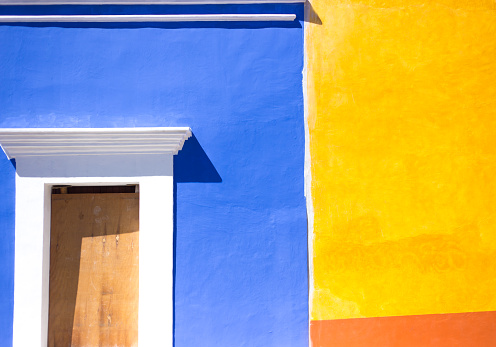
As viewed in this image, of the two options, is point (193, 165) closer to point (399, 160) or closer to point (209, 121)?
point (209, 121)

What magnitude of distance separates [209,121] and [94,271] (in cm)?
159

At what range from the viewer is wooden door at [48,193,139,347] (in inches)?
163

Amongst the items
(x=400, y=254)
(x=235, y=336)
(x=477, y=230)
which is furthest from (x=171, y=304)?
(x=477, y=230)

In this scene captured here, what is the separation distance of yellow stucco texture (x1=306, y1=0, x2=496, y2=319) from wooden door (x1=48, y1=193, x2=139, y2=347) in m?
1.55

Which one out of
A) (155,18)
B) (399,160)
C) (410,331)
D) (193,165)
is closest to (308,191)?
(399,160)

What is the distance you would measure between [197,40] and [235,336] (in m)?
2.46

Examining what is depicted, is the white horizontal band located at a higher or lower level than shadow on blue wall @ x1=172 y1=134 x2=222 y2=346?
higher

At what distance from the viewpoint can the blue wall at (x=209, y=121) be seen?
4043 mm

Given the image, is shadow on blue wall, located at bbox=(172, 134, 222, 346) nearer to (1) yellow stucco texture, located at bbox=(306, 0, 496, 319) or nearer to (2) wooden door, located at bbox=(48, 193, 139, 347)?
(2) wooden door, located at bbox=(48, 193, 139, 347)

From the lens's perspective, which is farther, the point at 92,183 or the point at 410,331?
the point at 410,331

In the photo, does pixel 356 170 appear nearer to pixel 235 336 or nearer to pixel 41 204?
pixel 235 336

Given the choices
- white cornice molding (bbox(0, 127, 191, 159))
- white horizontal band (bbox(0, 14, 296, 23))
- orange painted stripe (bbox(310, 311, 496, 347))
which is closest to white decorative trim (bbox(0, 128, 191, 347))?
white cornice molding (bbox(0, 127, 191, 159))

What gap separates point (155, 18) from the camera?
13.4ft

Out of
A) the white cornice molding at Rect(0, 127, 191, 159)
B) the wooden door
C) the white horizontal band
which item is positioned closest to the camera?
the white cornice molding at Rect(0, 127, 191, 159)
